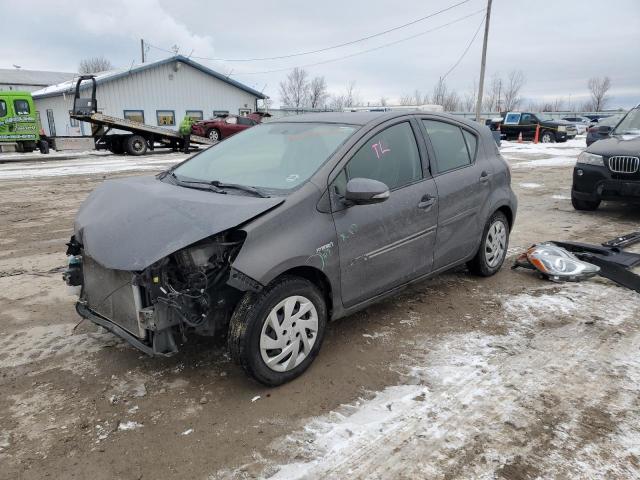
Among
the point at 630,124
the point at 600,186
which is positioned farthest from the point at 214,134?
the point at 600,186

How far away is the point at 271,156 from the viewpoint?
3686 mm

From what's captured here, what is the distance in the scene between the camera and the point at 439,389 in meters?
2.96

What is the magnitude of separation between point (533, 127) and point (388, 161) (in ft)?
97.1

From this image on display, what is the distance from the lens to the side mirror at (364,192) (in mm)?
3104

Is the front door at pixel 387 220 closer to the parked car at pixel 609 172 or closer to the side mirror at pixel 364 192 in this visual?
the side mirror at pixel 364 192

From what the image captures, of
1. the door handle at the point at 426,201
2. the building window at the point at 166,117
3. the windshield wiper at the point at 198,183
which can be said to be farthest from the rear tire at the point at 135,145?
the door handle at the point at 426,201

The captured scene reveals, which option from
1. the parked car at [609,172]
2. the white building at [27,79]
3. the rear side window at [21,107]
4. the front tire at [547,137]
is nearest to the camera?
the parked car at [609,172]

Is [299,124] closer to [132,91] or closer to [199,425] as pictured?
[199,425]

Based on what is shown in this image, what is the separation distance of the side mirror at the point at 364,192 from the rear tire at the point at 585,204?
Answer: 624 centimetres

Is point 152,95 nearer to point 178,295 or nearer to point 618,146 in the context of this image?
point 618,146

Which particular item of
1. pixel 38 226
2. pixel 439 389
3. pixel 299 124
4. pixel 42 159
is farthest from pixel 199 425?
pixel 42 159

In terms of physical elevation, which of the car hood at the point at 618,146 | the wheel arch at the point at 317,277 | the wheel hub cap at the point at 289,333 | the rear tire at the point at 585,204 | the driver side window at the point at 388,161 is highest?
the driver side window at the point at 388,161

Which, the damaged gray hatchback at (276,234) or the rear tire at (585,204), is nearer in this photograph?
the damaged gray hatchback at (276,234)

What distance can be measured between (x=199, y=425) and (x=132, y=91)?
3194 cm
